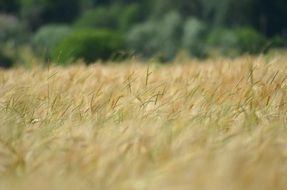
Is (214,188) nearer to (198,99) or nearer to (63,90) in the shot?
(198,99)

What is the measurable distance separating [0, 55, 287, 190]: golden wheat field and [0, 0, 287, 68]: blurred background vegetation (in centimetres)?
1526

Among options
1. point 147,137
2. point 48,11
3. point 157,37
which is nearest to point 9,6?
point 48,11

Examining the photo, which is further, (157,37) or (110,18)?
(110,18)

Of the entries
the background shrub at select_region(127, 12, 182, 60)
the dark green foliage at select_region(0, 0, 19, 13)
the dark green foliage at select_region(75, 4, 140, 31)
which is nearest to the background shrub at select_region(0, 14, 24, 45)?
the background shrub at select_region(127, 12, 182, 60)

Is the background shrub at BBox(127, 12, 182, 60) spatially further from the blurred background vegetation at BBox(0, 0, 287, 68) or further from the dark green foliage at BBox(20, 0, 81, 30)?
the dark green foliage at BBox(20, 0, 81, 30)

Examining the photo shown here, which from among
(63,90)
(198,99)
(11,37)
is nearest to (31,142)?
(198,99)

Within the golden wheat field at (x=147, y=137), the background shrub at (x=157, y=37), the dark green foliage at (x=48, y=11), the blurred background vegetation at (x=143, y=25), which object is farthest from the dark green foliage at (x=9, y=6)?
the golden wheat field at (x=147, y=137)

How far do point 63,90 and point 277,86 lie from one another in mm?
1092

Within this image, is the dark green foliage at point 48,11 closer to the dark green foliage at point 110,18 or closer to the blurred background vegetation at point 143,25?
the blurred background vegetation at point 143,25

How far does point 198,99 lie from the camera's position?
264cm

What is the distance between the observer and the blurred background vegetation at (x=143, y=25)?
29078 mm

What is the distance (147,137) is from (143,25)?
116ft

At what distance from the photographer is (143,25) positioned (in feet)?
122

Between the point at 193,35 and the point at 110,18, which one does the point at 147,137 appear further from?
the point at 110,18
